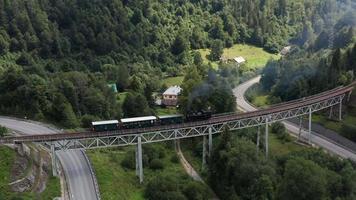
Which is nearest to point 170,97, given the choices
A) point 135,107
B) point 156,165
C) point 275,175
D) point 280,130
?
point 135,107

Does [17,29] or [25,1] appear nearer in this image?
[17,29]

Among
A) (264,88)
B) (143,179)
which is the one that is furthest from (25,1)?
(143,179)

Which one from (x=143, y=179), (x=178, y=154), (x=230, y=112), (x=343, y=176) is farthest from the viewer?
(x=230, y=112)

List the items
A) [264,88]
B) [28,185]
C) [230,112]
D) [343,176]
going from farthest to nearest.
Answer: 1. [264,88]
2. [230,112]
3. [343,176]
4. [28,185]

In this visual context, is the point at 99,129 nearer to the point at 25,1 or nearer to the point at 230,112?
the point at 230,112

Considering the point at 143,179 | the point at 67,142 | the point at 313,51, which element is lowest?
the point at 143,179

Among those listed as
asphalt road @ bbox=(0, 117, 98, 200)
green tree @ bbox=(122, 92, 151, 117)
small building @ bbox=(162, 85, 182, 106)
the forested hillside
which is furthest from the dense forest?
small building @ bbox=(162, 85, 182, 106)
